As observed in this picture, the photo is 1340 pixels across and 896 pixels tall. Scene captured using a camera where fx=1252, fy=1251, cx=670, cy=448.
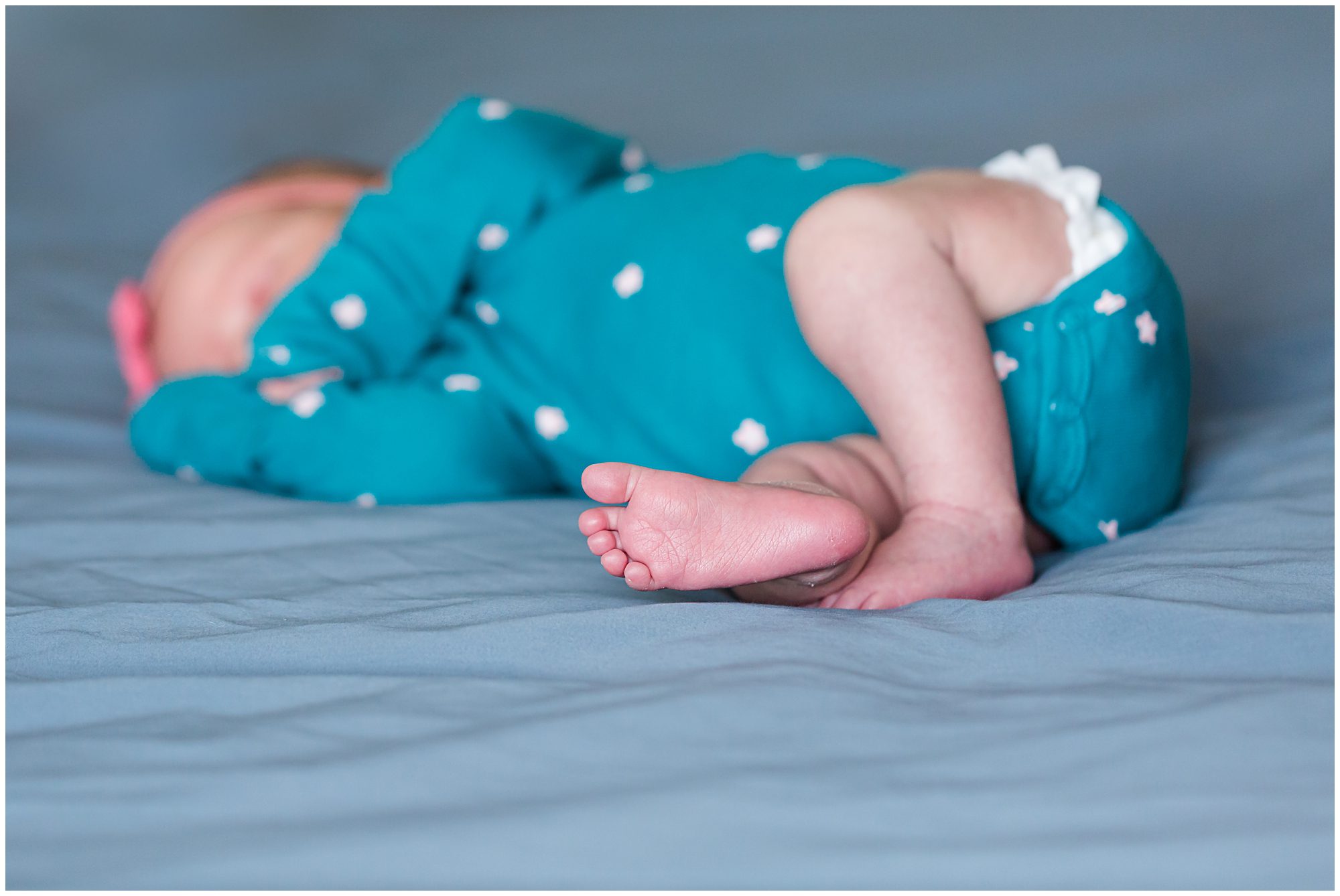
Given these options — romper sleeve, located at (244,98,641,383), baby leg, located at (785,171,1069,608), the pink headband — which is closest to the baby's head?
the pink headband

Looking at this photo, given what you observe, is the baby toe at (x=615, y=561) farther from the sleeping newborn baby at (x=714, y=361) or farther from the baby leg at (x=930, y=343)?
the baby leg at (x=930, y=343)

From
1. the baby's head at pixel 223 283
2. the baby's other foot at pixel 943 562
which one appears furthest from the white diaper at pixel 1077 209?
the baby's head at pixel 223 283

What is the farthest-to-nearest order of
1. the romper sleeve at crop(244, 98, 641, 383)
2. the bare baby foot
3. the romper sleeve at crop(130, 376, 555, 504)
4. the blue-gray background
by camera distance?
the romper sleeve at crop(244, 98, 641, 383)
the romper sleeve at crop(130, 376, 555, 504)
the bare baby foot
the blue-gray background

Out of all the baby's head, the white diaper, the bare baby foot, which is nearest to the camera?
the bare baby foot

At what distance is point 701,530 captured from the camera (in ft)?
2.54

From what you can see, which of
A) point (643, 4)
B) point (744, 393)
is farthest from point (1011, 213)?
point (643, 4)

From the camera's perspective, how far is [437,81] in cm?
277

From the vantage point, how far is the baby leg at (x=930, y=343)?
860 millimetres

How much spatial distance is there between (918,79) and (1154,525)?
1.61 meters

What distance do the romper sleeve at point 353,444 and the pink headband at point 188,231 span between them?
33 centimetres

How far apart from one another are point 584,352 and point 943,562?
0.48 m

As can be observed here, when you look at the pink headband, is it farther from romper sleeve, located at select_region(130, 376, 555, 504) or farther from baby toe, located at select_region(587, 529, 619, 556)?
baby toe, located at select_region(587, 529, 619, 556)

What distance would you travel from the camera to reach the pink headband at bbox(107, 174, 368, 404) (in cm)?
160

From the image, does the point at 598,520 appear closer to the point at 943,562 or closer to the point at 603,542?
the point at 603,542
